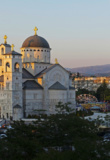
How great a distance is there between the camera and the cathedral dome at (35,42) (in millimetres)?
75938

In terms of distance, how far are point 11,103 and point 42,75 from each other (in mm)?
7975

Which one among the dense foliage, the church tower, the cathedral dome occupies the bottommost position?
the dense foliage

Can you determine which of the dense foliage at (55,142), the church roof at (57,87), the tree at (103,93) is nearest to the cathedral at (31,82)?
the church roof at (57,87)

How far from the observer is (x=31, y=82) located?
71.9m

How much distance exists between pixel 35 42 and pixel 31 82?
27.1ft

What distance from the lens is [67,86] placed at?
74062mm

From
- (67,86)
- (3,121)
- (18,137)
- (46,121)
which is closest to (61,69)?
(67,86)

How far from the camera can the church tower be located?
66.9 meters

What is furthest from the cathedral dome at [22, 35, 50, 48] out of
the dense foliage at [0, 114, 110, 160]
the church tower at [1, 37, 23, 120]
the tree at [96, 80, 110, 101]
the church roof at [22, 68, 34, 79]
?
the tree at [96, 80, 110, 101]

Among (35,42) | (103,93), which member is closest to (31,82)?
(35,42)

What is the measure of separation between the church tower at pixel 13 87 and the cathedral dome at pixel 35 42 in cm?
801

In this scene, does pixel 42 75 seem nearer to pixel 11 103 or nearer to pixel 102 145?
pixel 11 103

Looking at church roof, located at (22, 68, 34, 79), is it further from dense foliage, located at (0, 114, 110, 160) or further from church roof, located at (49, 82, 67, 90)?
dense foliage, located at (0, 114, 110, 160)

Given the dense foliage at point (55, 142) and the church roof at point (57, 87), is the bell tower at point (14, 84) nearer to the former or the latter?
the church roof at point (57, 87)
